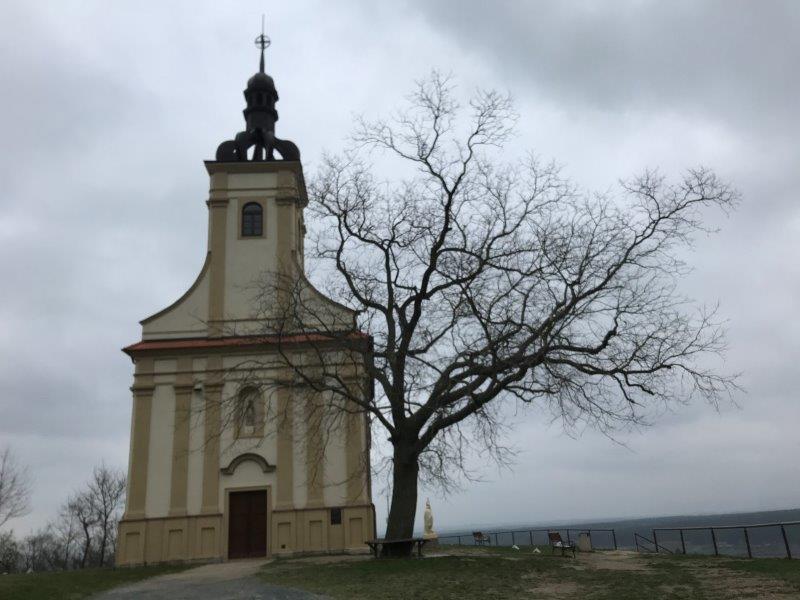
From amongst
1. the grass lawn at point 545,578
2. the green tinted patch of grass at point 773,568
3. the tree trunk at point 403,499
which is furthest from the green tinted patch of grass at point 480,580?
the green tinted patch of grass at point 773,568

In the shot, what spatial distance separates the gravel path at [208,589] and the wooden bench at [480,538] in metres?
15.0

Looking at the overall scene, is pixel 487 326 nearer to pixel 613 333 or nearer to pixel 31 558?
pixel 613 333

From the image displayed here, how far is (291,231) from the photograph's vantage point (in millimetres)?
27422

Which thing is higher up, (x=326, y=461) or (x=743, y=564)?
(x=326, y=461)

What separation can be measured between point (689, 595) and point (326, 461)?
1421cm

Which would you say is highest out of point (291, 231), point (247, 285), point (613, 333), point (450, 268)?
point (291, 231)

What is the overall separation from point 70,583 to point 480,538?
65.7 feet

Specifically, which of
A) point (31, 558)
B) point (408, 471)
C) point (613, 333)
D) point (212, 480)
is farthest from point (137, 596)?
point (31, 558)

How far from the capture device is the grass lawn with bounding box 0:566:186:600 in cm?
1413

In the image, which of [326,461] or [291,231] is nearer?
[326,461]

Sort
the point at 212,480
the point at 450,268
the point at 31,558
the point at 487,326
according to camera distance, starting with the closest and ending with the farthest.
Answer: the point at 487,326
the point at 450,268
the point at 212,480
the point at 31,558

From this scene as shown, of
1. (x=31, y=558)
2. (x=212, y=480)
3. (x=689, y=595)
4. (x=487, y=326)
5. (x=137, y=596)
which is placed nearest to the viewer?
(x=689, y=595)

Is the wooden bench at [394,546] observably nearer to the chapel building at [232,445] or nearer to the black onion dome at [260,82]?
the chapel building at [232,445]

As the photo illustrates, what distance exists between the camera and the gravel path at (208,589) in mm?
13203
